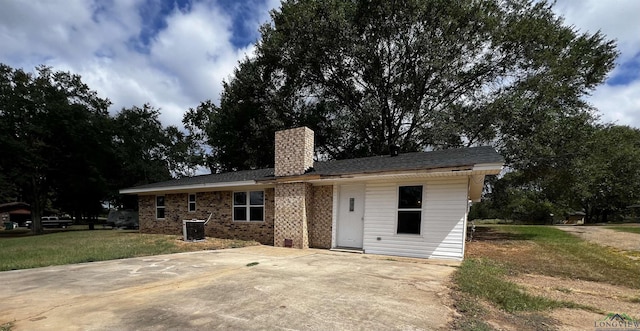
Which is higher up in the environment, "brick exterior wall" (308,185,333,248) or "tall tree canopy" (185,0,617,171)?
"tall tree canopy" (185,0,617,171)

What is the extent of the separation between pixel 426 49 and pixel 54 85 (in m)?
27.4

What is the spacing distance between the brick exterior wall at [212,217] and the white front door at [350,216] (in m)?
3.16

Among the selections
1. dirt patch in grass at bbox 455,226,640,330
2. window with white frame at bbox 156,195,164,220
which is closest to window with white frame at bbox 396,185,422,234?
dirt patch in grass at bbox 455,226,640,330

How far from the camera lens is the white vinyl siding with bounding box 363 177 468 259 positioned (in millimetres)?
8320

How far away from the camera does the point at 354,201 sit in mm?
10305

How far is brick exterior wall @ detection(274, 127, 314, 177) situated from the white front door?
182cm

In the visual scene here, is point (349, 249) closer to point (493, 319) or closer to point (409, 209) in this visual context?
point (409, 209)

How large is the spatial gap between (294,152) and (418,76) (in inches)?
411

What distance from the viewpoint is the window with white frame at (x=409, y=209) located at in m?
8.91

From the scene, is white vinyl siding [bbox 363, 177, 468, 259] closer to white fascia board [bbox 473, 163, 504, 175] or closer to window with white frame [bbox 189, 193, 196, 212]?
white fascia board [bbox 473, 163, 504, 175]

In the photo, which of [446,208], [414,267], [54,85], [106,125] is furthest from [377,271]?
[54,85]

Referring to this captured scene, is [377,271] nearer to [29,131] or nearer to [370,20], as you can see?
[370,20]

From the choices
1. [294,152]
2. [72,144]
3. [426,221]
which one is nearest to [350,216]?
[426,221]

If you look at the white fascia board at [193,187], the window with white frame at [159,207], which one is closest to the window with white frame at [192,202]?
the white fascia board at [193,187]
